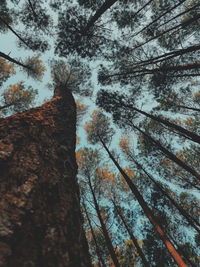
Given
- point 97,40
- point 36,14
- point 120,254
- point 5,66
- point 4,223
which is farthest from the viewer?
point 120,254

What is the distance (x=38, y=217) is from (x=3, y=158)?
883 mm

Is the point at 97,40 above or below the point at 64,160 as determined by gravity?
above

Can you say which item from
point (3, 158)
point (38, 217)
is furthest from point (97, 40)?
point (38, 217)

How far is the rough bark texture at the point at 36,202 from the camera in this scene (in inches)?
55.6

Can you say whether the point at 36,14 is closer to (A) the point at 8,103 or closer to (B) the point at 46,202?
(A) the point at 8,103

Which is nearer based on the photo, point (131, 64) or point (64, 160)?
point (64, 160)

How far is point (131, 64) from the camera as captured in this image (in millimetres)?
9180

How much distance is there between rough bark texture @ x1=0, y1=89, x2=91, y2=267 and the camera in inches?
55.6

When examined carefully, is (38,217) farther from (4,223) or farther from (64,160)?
(64,160)

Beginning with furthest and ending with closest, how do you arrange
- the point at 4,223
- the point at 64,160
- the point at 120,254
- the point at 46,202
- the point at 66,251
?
the point at 120,254 < the point at 64,160 < the point at 46,202 < the point at 66,251 < the point at 4,223

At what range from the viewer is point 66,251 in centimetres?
162

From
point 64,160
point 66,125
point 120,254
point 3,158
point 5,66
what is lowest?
point 3,158

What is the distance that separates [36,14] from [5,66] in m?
5.03

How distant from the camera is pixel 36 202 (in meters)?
1.84
